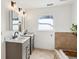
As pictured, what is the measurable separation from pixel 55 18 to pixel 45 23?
0.61 meters

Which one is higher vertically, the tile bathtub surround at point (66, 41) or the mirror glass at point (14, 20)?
the mirror glass at point (14, 20)

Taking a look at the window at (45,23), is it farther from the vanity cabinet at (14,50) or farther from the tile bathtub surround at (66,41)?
the vanity cabinet at (14,50)

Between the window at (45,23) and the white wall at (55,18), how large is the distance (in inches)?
7.8

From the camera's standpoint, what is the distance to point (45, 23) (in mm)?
5988

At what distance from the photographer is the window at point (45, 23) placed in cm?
591

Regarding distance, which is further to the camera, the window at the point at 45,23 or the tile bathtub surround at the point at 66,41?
the window at the point at 45,23

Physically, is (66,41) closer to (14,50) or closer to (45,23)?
(14,50)

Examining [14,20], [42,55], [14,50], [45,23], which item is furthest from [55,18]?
[14,50]

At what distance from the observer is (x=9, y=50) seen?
319 centimetres

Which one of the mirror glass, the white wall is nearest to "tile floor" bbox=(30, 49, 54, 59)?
the white wall

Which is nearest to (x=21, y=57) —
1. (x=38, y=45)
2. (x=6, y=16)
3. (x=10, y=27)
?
(x=10, y=27)

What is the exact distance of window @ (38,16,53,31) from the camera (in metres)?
5.91

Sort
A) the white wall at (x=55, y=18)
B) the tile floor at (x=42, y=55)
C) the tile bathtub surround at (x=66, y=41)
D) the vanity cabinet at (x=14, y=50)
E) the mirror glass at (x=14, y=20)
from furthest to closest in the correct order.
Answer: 1. the white wall at (x=55, y=18)
2. the tile floor at (x=42, y=55)
3. the mirror glass at (x=14, y=20)
4. the vanity cabinet at (x=14, y=50)
5. the tile bathtub surround at (x=66, y=41)

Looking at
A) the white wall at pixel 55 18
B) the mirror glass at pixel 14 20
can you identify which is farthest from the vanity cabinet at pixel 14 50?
the white wall at pixel 55 18
